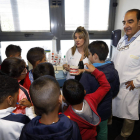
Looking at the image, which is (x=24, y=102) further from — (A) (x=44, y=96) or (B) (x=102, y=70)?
(B) (x=102, y=70)

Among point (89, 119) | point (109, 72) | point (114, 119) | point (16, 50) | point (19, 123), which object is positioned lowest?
point (114, 119)

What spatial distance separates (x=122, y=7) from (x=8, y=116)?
2.68m

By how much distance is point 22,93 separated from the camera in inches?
43.4

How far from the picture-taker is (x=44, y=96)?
716 mm

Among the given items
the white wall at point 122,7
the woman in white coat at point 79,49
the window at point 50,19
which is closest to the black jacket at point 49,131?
the woman in white coat at point 79,49

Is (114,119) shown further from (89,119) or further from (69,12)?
(69,12)

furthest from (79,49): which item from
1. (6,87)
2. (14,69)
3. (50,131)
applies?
(50,131)

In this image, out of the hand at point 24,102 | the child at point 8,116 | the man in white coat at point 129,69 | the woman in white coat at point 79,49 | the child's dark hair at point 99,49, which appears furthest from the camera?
the woman in white coat at point 79,49

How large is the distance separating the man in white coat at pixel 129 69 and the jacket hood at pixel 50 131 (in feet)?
3.44

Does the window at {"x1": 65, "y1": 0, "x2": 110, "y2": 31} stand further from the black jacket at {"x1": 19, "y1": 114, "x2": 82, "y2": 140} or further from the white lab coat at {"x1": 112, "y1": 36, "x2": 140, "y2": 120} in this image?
the black jacket at {"x1": 19, "y1": 114, "x2": 82, "y2": 140}

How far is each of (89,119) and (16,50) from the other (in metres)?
1.45

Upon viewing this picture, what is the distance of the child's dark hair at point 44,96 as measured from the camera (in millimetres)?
716

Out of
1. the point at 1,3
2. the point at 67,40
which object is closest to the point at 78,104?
the point at 67,40

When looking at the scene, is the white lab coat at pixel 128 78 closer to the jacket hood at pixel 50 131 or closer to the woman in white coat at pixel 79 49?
the woman in white coat at pixel 79 49
